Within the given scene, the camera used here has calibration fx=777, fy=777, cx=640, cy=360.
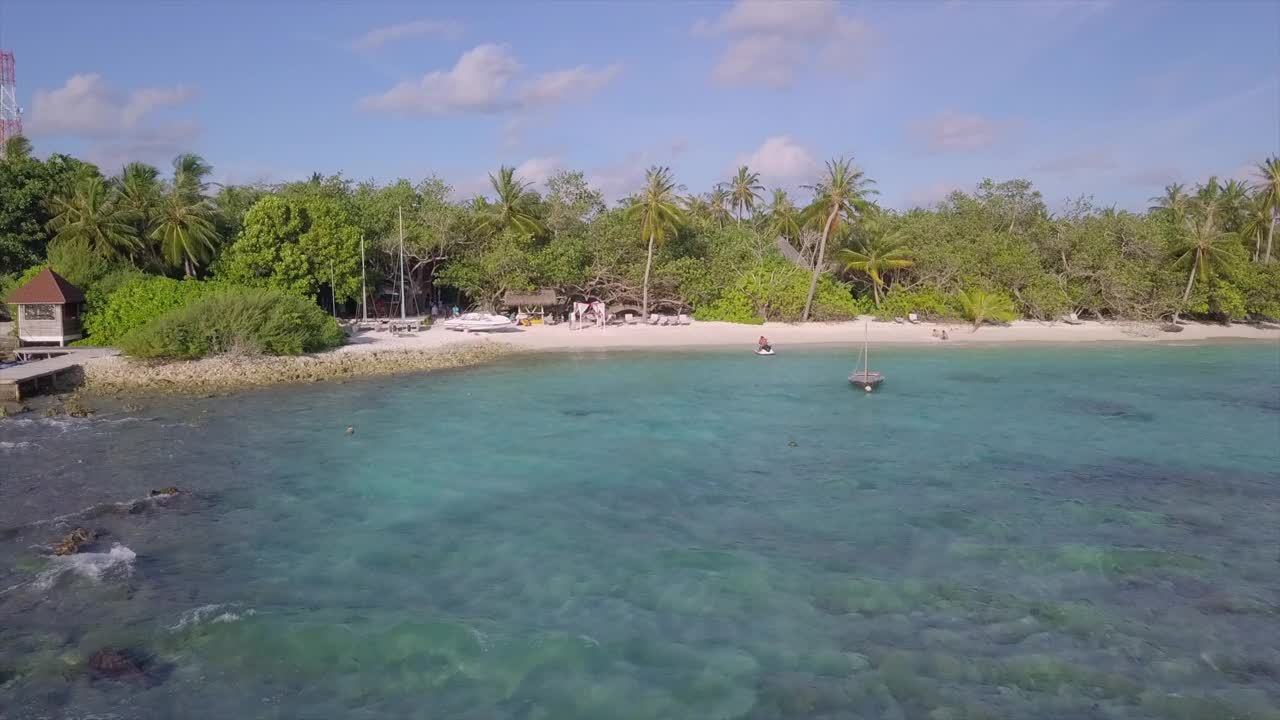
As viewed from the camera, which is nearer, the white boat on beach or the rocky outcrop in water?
the rocky outcrop in water

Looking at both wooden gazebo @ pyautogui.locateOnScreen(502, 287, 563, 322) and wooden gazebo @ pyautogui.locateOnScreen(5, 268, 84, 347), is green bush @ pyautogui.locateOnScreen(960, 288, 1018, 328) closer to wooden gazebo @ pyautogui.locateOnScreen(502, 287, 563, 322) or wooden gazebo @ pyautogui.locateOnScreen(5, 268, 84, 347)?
wooden gazebo @ pyautogui.locateOnScreen(502, 287, 563, 322)

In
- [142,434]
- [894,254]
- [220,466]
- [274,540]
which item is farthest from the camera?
[894,254]

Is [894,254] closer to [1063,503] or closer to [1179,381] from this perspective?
[1179,381]

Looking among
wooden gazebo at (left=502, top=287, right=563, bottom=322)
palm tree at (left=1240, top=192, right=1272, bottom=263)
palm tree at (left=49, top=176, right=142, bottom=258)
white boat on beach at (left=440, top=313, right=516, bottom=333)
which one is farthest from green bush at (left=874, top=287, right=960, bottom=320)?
palm tree at (left=49, top=176, right=142, bottom=258)

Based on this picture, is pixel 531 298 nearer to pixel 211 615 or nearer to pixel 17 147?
pixel 17 147

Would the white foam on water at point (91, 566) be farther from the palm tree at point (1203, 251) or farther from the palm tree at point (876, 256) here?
the palm tree at point (1203, 251)

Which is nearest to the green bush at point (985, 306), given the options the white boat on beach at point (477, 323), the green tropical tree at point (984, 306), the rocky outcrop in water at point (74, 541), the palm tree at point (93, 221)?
the green tropical tree at point (984, 306)

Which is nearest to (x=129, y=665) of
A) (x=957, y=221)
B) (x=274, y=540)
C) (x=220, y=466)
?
(x=274, y=540)
